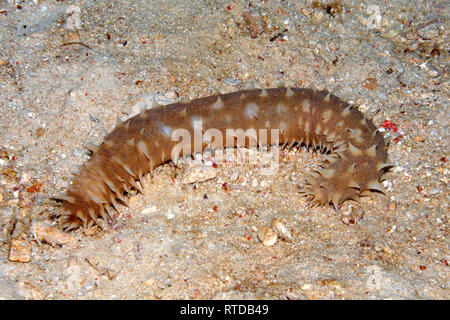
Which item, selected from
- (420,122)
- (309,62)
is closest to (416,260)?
(420,122)

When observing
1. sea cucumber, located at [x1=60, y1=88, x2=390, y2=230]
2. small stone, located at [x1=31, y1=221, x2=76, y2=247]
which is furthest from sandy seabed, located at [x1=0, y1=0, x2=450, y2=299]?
sea cucumber, located at [x1=60, y1=88, x2=390, y2=230]

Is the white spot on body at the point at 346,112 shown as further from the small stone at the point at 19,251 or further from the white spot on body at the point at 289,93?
the small stone at the point at 19,251

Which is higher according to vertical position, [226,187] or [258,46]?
[258,46]

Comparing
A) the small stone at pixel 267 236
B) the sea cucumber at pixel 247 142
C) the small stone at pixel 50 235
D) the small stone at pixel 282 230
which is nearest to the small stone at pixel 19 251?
the small stone at pixel 50 235

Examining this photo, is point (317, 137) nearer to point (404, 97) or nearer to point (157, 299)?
point (404, 97)

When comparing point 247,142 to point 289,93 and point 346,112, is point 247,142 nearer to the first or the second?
point 289,93

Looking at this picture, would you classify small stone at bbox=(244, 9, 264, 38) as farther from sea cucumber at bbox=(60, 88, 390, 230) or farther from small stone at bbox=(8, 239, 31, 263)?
small stone at bbox=(8, 239, 31, 263)
